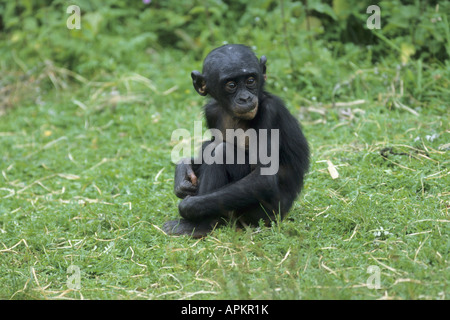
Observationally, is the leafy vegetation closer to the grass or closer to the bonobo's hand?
the grass

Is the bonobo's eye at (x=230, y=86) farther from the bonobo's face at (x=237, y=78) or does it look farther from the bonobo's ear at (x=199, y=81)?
the bonobo's ear at (x=199, y=81)

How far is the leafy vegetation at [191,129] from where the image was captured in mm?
4258

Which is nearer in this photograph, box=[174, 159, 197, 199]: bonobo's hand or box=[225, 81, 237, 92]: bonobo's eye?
box=[225, 81, 237, 92]: bonobo's eye

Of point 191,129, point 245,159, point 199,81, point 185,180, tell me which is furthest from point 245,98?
point 191,129

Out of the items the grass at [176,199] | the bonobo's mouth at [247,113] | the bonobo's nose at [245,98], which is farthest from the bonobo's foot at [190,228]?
the bonobo's nose at [245,98]

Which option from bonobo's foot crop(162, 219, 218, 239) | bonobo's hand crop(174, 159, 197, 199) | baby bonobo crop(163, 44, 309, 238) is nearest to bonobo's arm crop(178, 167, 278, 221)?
baby bonobo crop(163, 44, 309, 238)

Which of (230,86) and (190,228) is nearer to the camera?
(230,86)

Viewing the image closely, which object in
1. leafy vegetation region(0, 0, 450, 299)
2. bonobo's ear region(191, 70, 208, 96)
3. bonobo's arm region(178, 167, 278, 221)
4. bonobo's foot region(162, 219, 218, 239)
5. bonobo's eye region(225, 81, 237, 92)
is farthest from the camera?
bonobo's ear region(191, 70, 208, 96)

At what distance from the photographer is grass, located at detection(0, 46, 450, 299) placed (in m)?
4.15

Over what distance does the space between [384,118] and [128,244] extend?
3.69m

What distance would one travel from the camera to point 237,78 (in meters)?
4.90

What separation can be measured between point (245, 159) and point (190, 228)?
2.74ft

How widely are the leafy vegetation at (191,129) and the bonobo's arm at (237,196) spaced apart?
0.23 metres

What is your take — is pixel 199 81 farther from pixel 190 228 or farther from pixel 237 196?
pixel 190 228
